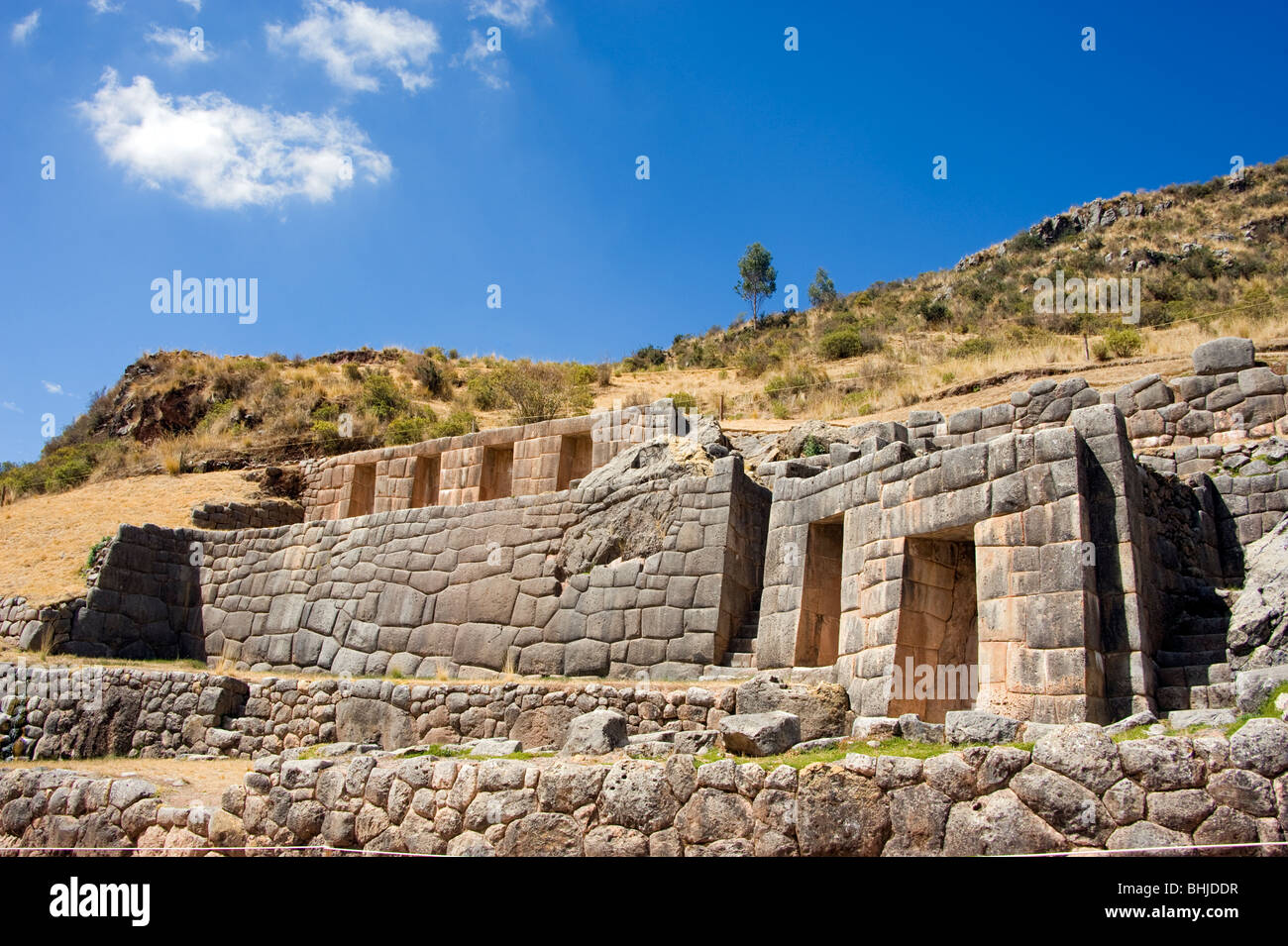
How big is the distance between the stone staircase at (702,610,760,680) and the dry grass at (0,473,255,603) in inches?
430

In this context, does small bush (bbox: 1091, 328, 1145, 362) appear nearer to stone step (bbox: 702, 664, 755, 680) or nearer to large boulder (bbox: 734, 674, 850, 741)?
stone step (bbox: 702, 664, 755, 680)

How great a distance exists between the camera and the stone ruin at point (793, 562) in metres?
8.16

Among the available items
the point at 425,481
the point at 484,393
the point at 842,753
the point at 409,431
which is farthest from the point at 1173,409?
the point at 484,393

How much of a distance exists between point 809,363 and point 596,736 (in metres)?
25.2

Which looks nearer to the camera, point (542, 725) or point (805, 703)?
point (805, 703)

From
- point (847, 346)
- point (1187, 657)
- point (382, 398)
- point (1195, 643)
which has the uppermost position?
point (847, 346)

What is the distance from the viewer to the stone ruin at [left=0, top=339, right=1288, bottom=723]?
26.8ft

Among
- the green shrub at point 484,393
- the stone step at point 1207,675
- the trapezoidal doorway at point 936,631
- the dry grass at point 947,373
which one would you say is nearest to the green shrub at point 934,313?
the dry grass at point 947,373

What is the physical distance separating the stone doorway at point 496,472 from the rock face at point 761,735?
399 inches

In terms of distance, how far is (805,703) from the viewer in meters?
8.74

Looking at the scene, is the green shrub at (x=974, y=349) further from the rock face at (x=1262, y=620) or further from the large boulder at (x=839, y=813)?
the large boulder at (x=839, y=813)

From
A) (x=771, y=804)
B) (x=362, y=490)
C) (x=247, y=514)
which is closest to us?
(x=771, y=804)

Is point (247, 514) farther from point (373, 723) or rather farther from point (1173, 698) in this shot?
point (1173, 698)
